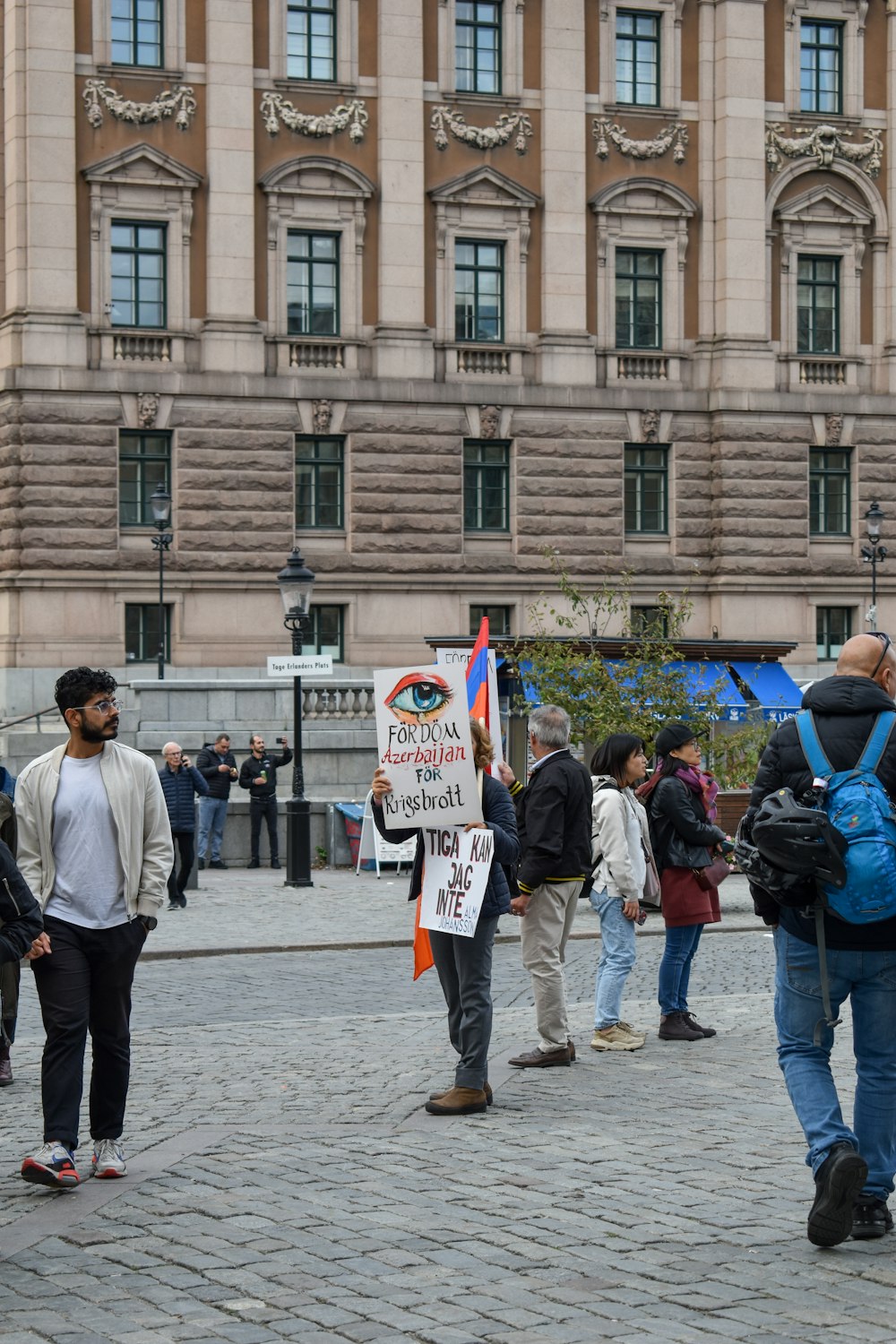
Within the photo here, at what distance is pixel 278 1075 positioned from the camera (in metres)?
11.7

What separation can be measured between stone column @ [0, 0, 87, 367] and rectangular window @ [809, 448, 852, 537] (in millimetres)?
15751

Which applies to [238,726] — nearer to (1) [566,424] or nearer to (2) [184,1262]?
(1) [566,424]

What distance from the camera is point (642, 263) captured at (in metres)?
44.8

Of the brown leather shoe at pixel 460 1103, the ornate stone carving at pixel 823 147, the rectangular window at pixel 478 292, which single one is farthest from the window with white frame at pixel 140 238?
the brown leather shoe at pixel 460 1103

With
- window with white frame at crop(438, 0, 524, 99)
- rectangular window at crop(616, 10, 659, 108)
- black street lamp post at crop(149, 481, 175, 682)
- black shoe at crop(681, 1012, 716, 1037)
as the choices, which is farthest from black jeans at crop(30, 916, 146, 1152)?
rectangular window at crop(616, 10, 659, 108)

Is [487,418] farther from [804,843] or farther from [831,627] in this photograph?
[804,843]

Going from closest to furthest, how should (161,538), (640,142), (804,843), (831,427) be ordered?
(804,843), (161,538), (640,142), (831,427)

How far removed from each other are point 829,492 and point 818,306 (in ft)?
13.1

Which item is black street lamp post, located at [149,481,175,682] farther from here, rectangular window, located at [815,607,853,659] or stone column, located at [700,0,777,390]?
rectangular window, located at [815,607,853,659]

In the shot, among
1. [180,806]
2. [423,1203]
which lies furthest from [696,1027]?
[180,806]

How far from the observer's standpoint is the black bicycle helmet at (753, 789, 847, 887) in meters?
7.34

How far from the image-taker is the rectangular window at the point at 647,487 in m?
44.6

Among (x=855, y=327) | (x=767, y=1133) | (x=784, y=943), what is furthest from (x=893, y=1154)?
(x=855, y=327)

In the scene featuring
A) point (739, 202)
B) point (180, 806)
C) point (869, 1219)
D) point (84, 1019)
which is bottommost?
point (869, 1219)
